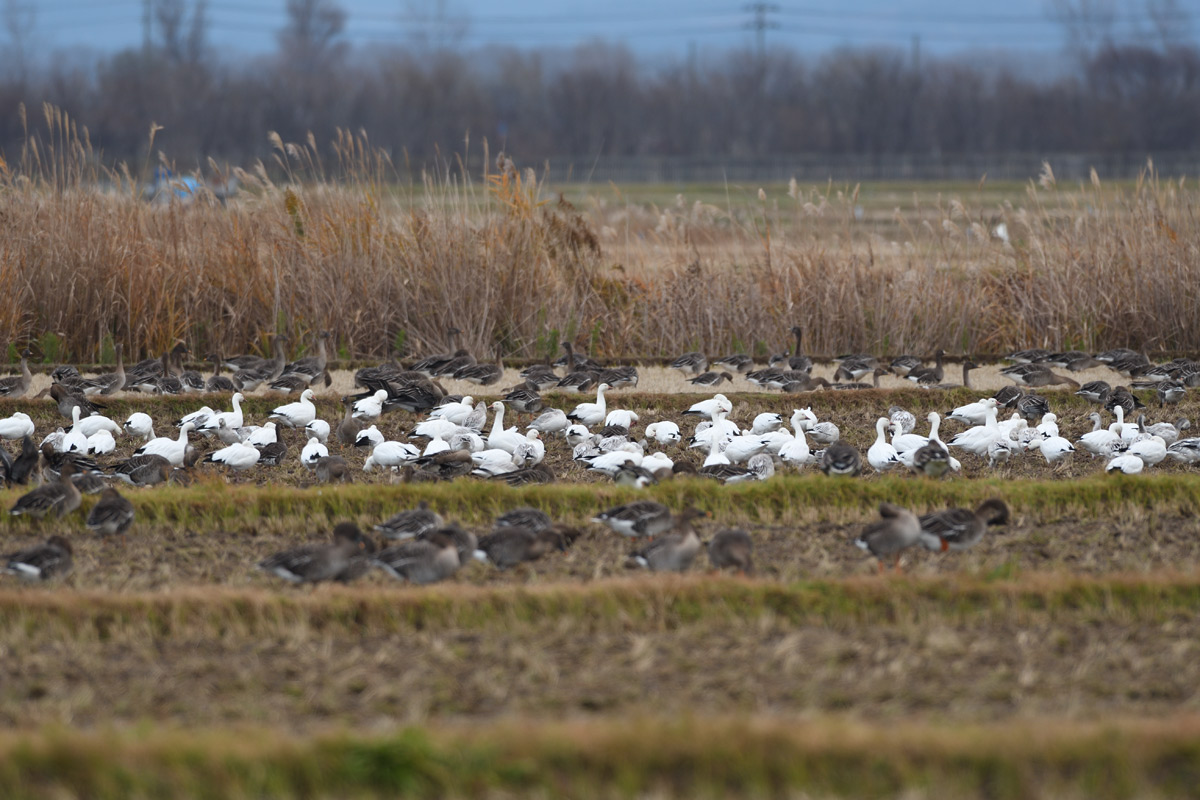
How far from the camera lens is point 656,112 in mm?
75625

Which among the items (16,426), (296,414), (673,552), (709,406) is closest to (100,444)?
(16,426)

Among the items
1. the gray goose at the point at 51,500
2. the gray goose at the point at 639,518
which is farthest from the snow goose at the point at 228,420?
the gray goose at the point at 639,518

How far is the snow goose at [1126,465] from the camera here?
953 centimetres

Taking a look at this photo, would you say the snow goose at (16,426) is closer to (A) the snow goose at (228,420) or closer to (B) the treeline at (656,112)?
(A) the snow goose at (228,420)

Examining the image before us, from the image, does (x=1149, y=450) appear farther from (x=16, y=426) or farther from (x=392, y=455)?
(x=16, y=426)

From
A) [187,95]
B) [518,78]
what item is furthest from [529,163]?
[518,78]

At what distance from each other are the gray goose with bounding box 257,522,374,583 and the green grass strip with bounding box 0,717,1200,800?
2.30 m

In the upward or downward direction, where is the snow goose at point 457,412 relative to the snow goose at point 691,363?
upward

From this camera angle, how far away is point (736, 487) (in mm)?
8906

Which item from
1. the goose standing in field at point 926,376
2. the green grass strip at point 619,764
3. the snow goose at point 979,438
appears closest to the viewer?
the green grass strip at point 619,764

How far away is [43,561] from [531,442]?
4200 millimetres

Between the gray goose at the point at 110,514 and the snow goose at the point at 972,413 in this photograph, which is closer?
the gray goose at the point at 110,514

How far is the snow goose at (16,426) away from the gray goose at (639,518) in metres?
5.83

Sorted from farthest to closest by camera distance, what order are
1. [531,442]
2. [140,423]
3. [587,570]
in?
1. [140,423]
2. [531,442]
3. [587,570]
